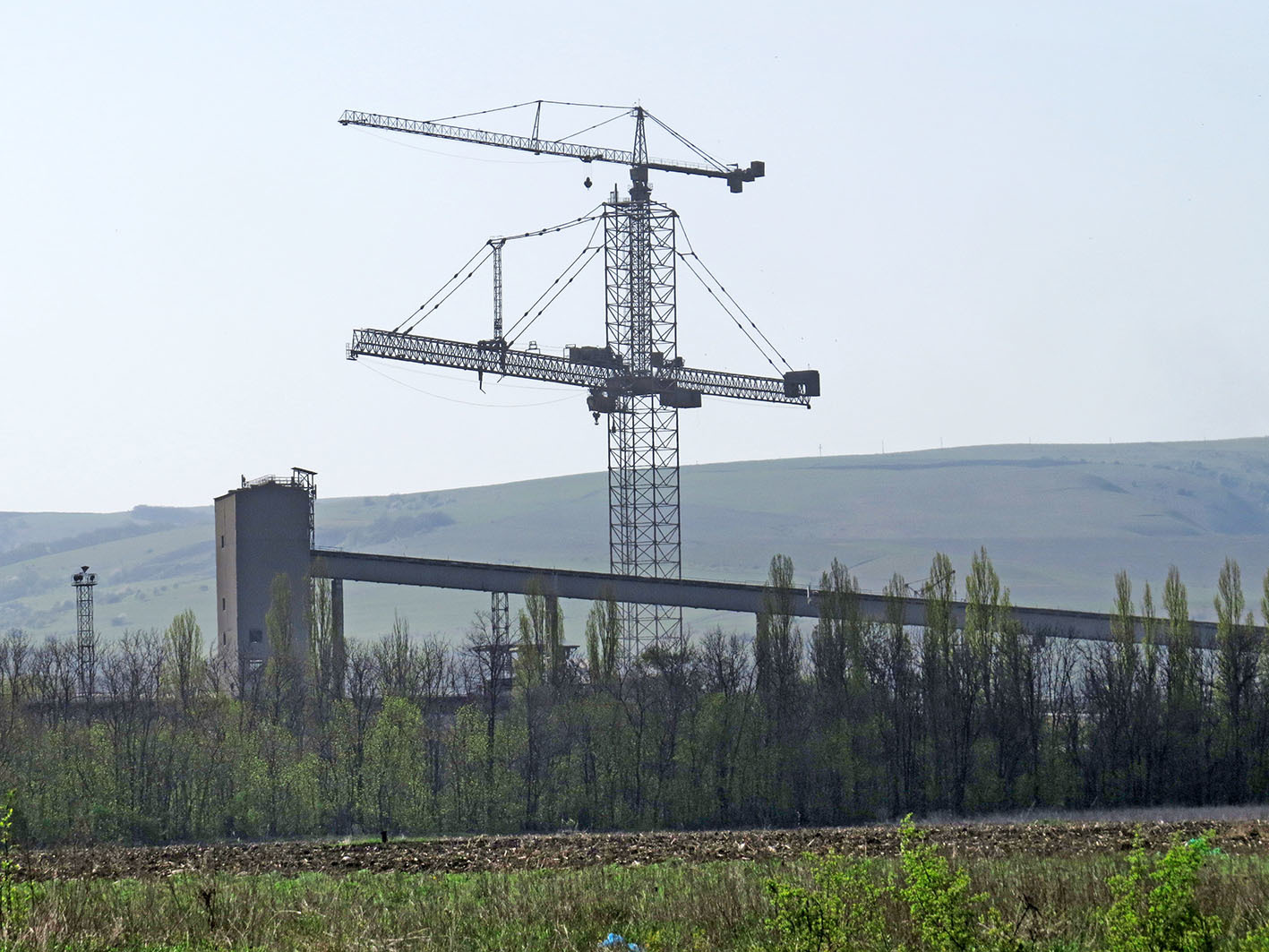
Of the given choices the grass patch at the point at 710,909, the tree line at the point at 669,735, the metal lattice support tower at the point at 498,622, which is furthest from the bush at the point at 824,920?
the metal lattice support tower at the point at 498,622

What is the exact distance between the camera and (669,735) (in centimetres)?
5800

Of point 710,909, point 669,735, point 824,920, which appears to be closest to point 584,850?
point 710,909

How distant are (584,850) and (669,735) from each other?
2655cm

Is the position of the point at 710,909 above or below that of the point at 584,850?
above

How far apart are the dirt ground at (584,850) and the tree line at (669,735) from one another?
56.6 feet

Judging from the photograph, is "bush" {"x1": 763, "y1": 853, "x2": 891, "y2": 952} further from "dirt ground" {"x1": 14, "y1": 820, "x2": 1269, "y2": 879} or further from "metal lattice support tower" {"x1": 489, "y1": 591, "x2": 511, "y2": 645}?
"metal lattice support tower" {"x1": 489, "y1": 591, "x2": 511, "y2": 645}

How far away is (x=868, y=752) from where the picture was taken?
5816 centimetres

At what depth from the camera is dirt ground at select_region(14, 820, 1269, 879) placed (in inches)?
1133

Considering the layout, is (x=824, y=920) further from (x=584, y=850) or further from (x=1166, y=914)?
(x=584, y=850)

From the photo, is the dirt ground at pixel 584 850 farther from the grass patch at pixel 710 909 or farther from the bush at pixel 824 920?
the bush at pixel 824 920

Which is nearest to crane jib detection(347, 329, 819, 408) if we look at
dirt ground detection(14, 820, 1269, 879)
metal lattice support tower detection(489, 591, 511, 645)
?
metal lattice support tower detection(489, 591, 511, 645)

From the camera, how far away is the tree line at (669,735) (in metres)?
53.4

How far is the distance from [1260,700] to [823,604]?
18912mm

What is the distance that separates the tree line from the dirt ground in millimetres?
17253
